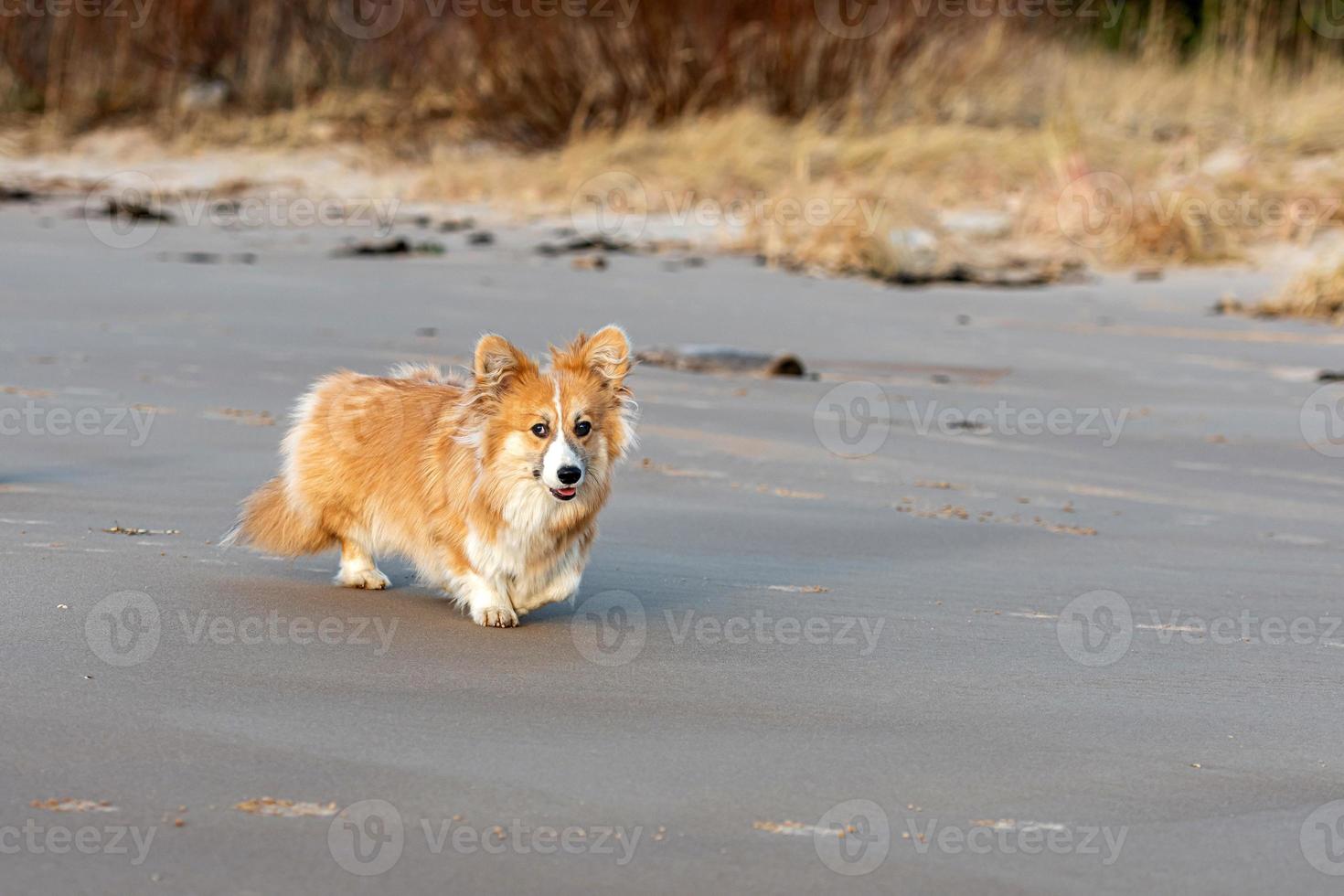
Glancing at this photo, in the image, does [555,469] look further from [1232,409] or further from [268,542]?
[1232,409]

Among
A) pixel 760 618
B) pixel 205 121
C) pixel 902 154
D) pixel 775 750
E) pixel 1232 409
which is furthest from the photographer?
pixel 205 121

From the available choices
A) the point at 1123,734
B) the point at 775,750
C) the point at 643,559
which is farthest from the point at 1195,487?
the point at 775,750

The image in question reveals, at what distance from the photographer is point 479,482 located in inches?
197

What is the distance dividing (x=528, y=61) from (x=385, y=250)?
5491 mm

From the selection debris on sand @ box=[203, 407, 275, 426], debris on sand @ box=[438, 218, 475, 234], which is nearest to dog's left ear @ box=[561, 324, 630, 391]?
debris on sand @ box=[203, 407, 275, 426]

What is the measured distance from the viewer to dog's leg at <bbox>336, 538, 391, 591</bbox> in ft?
17.6

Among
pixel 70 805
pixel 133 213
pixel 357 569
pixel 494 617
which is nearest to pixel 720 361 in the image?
pixel 357 569

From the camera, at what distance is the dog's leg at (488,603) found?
4926mm

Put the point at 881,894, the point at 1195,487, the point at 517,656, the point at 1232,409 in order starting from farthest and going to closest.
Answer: the point at 1232,409 < the point at 1195,487 < the point at 517,656 < the point at 881,894

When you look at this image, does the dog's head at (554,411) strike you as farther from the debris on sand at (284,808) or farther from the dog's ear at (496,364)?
the debris on sand at (284,808)

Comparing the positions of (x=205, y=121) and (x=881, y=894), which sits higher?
(x=881, y=894)

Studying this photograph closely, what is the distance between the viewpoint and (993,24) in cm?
1838

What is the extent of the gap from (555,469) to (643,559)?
99cm

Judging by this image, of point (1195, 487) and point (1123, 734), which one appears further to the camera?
point (1195, 487)
